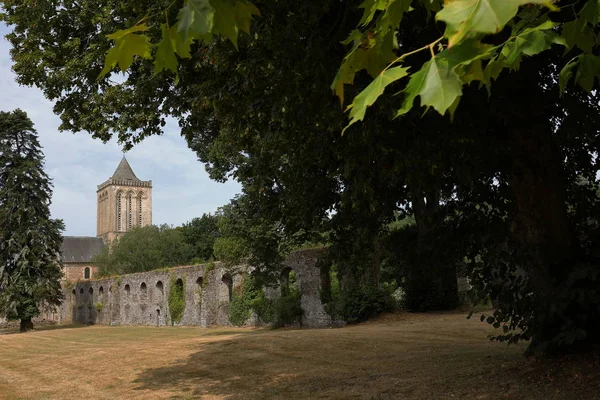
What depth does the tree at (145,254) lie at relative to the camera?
5728cm

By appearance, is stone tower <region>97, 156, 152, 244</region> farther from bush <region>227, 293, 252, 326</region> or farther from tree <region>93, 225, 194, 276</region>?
bush <region>227, 293, 252, 326</region>

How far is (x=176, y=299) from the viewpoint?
108 ft

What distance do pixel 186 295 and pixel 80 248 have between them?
5446cm

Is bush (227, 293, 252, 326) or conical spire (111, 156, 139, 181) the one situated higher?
conical spire (111, 156, 139, 181)

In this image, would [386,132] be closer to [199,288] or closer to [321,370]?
[321,370]

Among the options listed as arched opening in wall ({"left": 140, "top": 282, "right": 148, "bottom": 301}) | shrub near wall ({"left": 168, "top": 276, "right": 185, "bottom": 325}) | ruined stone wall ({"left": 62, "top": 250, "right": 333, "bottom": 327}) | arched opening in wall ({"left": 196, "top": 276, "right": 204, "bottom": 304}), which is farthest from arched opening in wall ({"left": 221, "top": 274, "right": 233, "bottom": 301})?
arched opening in wall ({"left": 140, "top": 282, "right": 148, "bottom": 301})

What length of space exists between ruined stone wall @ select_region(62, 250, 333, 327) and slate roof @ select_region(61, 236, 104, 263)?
3103 cm

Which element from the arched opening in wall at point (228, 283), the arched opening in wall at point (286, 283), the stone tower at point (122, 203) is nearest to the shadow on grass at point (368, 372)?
the arched opening in wall at point (286, 283)

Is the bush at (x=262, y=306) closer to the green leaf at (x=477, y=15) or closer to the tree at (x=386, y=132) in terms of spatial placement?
the tree at (x=386, y=132)

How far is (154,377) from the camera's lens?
10.1 meters

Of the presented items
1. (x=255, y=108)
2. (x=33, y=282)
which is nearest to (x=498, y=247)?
(x=255, y=108)

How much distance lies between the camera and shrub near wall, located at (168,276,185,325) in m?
32.4

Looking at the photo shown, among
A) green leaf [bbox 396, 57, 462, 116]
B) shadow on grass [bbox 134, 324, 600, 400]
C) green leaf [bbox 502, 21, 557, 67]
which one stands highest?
green leaf [bbox 502, 21, 557, 67]

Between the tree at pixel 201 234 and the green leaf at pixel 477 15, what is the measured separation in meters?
58.4
